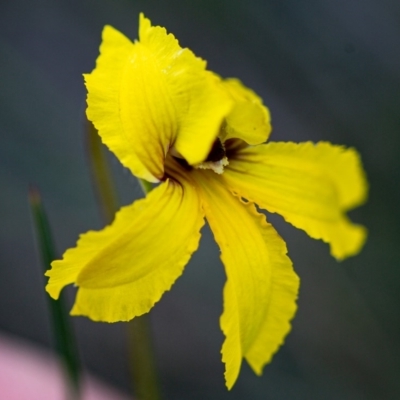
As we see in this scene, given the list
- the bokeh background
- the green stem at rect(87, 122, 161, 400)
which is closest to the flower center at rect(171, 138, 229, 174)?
the green stem at rect(87, 122, 161, 400)

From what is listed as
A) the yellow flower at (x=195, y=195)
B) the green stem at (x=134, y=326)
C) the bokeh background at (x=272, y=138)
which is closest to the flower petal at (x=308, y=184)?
the yellow flower at (x=195, y=195)

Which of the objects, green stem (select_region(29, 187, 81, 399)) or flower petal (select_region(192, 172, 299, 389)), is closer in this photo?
flower petal (select_region(192, 172, 299, 389))

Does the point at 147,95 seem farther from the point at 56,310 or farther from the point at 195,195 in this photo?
the point at 56,310

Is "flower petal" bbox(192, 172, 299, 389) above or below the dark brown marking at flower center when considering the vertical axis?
below

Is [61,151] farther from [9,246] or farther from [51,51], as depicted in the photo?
[51,51]

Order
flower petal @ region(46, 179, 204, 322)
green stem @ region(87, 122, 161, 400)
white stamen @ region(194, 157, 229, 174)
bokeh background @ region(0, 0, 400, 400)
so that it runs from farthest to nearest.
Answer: bokeh background @ region(0, 0, 400, 400) < green stem @ region(87, 122, 161, 400) < white stamen @ region(194, 157, 229, 174) < flower petal @ region(46, 179, 204, 322)

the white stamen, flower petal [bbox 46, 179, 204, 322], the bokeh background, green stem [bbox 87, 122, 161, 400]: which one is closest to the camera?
flower petal [bbox 46, 179, 204, 322]

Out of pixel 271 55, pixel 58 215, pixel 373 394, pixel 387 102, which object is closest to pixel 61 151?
pixel 58 215

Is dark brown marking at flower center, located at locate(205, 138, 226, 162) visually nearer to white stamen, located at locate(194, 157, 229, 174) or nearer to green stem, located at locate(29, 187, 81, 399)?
white stamen, located at locate(194, 157, 229, 174)
